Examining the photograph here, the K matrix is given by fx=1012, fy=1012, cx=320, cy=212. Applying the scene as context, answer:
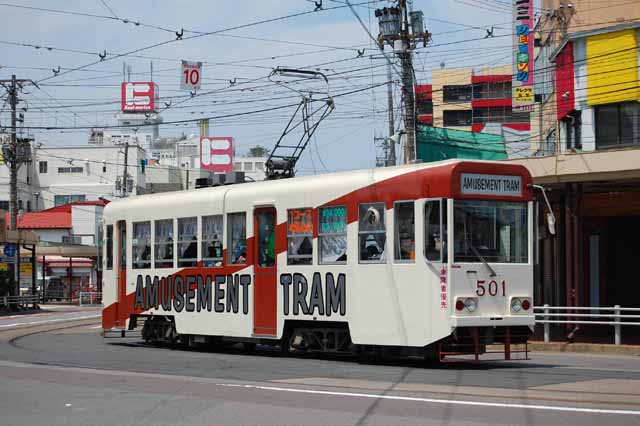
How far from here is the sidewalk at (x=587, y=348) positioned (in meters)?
20.7

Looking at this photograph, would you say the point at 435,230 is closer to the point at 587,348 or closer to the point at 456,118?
the point at 587,348

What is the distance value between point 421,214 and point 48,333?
17.3 metres

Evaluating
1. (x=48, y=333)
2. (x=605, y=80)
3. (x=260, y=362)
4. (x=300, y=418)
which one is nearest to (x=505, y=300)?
(x=260, y=362)

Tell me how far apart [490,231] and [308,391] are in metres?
5.06

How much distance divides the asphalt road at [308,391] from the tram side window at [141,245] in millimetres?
3098

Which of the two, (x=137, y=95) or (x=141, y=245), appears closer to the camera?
(x=141, y=245)

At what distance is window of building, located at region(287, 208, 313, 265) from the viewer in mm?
18266

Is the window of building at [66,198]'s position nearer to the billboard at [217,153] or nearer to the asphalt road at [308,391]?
the billboard at [217,153]

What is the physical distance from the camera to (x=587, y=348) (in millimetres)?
21469

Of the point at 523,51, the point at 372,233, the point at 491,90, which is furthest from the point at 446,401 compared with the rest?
the point at 491,90

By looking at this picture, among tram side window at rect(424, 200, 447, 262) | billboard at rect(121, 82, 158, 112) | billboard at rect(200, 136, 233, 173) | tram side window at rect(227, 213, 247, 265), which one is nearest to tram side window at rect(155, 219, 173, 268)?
tram side window at rect(227, 213, 247, 265)

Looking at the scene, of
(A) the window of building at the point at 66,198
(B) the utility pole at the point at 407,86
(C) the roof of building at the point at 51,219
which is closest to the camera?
(B) the utility pole at the point at 407,86

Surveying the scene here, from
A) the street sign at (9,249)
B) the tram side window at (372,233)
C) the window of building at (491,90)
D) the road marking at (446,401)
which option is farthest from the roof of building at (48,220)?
the road marking at (446,401)

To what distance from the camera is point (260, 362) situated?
18.1 m
